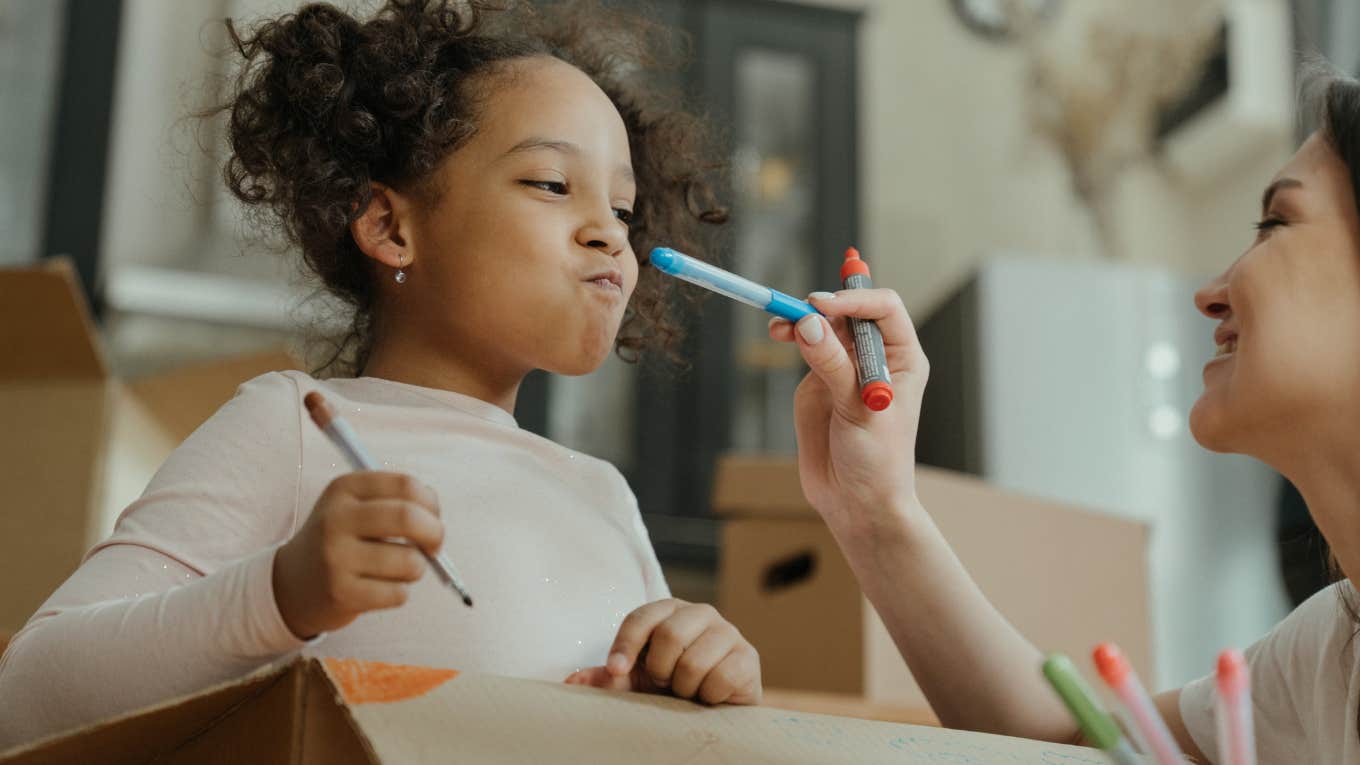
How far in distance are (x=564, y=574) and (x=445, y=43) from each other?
0.40 metres

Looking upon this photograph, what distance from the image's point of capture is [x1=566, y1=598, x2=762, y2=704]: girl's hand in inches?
23.5

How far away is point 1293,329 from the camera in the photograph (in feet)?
2.24

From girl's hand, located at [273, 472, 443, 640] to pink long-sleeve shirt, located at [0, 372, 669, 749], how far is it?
42 millimetres

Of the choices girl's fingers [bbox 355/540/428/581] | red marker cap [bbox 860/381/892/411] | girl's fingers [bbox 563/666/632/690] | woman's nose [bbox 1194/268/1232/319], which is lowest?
girl's fingers [bbox 563/666/632/690]

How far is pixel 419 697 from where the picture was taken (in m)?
0.46

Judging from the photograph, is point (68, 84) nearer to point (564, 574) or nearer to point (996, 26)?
point (564, 574)

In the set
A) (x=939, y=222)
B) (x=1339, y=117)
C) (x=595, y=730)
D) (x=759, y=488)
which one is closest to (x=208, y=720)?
(x=595, y=730)

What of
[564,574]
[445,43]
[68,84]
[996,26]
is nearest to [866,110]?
[996,26]

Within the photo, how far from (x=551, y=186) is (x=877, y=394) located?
0.24 metres

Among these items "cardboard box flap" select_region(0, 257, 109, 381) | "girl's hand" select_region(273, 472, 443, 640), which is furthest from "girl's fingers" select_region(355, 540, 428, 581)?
"cardboard box flap" select_region(0, 257, 109, 381)

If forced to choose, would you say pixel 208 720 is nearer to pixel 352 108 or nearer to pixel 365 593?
pixel 365 593

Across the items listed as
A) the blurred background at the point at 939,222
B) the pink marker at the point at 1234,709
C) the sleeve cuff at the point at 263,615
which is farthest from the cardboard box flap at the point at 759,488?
the pink marker at the point at 1234,709

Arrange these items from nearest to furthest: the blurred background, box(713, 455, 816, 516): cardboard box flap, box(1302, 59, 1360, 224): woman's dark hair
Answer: box(1302, 59, 1360, 224): woman's dark hair → box(713, 455, 816, 516): cardboard box flap → the blurred background

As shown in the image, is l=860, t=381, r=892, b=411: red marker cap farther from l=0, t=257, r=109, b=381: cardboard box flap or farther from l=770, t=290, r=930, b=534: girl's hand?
l=0, t=257, r=109, b=381: cardboard box flap
